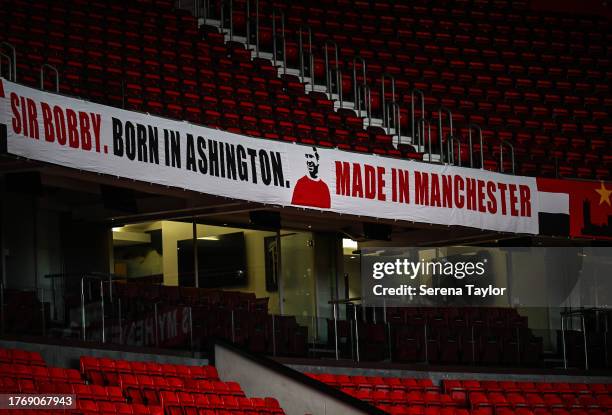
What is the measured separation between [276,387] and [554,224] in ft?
20.8

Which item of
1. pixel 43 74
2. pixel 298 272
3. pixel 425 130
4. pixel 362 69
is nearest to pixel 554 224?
pixel 425 130

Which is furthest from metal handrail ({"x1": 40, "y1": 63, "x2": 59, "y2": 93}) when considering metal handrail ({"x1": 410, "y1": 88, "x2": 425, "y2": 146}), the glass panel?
metal handrail ({"x1": 410, "y1": 88, "x2": 425, "y2": 146})

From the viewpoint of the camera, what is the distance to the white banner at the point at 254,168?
1328 cm

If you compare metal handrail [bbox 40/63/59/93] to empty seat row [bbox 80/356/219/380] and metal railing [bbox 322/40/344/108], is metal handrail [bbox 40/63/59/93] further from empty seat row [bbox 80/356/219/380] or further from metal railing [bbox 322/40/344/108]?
metal railing [bbox 322/40/344/108]

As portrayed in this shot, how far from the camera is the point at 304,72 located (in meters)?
20.1

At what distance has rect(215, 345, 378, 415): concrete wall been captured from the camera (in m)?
13.2

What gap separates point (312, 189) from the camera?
16031 mm

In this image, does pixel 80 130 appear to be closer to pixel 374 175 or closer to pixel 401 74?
pixel 374 175

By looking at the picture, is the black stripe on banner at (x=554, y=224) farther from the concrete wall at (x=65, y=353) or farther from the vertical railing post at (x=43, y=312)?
the vertical railing post at (x=43, y=312)

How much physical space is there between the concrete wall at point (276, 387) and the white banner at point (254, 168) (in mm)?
2301

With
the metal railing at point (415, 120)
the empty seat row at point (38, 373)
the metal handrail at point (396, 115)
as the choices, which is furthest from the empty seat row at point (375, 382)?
the metal handrail at point (396, 115)

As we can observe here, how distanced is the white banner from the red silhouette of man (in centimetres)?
1

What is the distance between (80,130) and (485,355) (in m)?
6.73

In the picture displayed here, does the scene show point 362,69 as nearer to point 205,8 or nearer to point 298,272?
point 205,8
